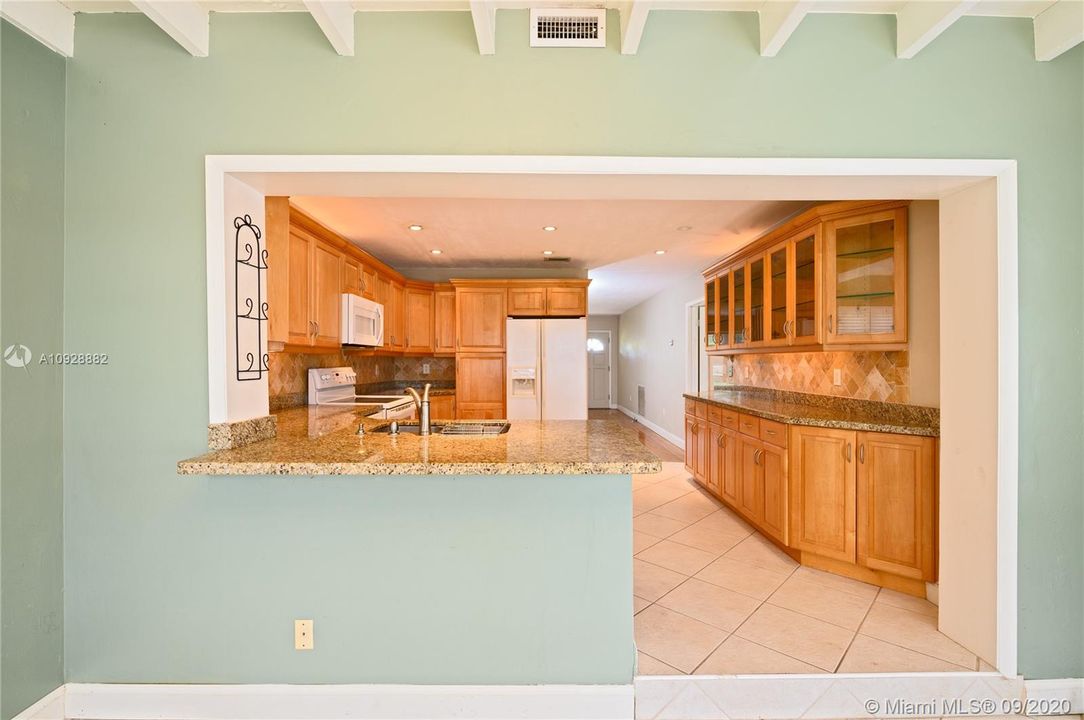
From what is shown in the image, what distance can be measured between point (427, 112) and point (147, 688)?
233 cm

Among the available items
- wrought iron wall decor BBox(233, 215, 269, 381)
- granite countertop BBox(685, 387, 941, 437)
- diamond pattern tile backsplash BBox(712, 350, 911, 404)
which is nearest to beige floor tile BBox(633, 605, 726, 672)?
granite countertop BBox(685, 387, 941, 437)

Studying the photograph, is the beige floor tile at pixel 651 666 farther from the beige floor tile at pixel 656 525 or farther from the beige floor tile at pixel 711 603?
the beige floor tile at pixel 656 525

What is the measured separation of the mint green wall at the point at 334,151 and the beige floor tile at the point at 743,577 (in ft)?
3.49

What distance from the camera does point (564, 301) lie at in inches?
201

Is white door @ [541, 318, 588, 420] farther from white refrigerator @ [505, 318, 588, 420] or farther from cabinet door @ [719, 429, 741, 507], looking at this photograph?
cabinet door @ [719, 429, 741, 507]

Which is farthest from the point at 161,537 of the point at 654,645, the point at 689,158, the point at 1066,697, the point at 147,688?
the point at 1066,697

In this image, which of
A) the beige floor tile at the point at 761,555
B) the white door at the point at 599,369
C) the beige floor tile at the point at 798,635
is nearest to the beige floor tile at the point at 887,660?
the beige floor tile at the point at 798,635

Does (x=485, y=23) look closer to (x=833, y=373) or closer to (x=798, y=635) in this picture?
(x=798, y=635)

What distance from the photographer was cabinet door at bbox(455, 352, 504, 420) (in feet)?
16.8

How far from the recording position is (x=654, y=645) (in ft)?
6.45

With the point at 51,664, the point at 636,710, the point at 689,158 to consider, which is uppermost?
the point at 689,158

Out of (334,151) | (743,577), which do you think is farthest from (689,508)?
(334,151)

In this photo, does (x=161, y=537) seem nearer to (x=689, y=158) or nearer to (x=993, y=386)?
(x=689, y=158)

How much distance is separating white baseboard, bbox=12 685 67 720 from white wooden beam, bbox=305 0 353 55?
2499 millimetres
